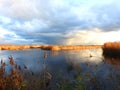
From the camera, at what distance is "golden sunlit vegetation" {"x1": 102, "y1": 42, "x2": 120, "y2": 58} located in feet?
75.7

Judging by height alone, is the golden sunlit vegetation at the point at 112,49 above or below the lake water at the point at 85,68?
above

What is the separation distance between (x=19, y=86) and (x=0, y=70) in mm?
1017

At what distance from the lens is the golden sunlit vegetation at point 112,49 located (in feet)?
75.7

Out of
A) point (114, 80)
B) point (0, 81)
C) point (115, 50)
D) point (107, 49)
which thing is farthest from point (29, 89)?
point (107, 49)

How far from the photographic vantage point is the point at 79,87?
5109 millimetres

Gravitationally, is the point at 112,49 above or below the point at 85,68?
above

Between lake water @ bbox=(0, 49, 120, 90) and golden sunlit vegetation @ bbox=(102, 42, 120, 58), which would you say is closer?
lake water @ bbox=(0, 49, 120, 90)

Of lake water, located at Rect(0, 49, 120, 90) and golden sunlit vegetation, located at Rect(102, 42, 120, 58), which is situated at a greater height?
golden sunlit vegetation, located at Rect(102, 42, 120, 58)

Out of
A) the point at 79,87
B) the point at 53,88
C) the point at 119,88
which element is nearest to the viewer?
the point at 79,87

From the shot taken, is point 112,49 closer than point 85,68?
No

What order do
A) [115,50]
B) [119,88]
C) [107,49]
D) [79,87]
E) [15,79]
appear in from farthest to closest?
1. [107,49]
2. [115,50]
3. [119,88]
4. [79,87]
5. [15,79]

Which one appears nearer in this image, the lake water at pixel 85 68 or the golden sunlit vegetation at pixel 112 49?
the lake water at pixel 85 68

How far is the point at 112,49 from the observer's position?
973 inches

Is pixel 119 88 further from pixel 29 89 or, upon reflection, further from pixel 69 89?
pixel 29 89
